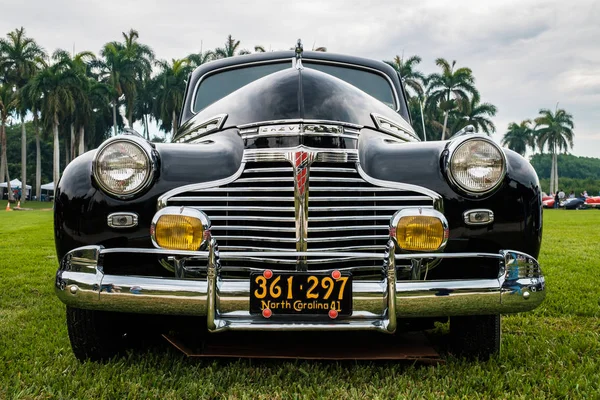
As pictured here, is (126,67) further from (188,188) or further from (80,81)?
(188,188)

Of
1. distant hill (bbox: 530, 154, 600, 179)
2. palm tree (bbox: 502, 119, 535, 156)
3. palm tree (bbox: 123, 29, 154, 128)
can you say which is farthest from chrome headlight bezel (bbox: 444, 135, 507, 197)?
distant hill (bbox: 530, 154, 600, 179)

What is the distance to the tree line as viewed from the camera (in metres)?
32.0

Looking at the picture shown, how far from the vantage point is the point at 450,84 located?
121ft

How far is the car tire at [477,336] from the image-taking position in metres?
2.29

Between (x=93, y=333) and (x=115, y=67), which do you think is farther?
(x=115, y=67)

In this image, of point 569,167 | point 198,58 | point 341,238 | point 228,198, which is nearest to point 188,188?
point 228,198

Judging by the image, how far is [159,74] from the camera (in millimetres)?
38656

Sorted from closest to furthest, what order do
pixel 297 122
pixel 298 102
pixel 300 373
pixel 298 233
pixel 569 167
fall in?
1. pixel 298 233
2. pixel 300 373
3. pixel 297 122
4. pixel 298 102
5. pixel 569 167

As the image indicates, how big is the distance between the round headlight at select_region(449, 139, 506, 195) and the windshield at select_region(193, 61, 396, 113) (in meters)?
1.74

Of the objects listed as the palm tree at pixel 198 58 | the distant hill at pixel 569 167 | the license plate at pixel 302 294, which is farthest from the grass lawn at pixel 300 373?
the distant hill at pixel 569 167

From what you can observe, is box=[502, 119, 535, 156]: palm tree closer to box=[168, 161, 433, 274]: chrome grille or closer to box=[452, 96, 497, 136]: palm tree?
box=[452, 96, 497, 136]: palm tree

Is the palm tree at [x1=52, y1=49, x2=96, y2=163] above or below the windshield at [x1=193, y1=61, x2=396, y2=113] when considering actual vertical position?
above

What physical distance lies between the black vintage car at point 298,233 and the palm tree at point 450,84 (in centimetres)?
3604

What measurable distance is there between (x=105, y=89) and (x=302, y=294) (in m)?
37.3
